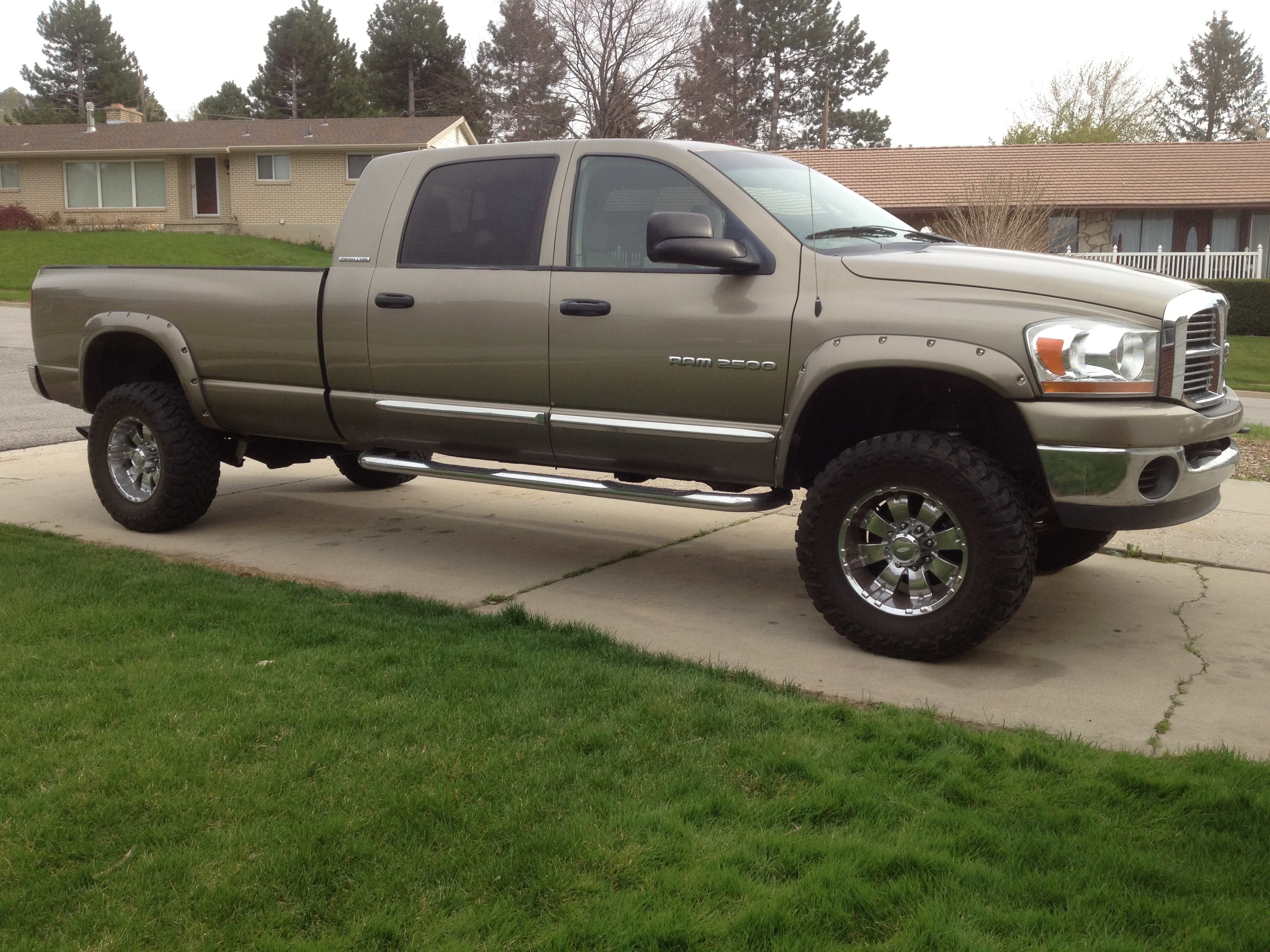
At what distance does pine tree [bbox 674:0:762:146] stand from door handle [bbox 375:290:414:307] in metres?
32.7

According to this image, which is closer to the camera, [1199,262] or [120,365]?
[120,365]

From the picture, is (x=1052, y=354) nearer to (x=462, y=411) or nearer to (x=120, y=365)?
(x=462, y=411)

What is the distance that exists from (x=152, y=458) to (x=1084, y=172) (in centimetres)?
3051

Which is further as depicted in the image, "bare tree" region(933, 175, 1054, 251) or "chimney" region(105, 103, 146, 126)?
"chimney" region(105, 103, 146, 126)

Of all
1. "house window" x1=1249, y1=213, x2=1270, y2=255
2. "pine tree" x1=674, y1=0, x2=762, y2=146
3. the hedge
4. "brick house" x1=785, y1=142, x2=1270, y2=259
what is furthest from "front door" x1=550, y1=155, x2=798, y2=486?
"pine tree" x1=674, y1=0, x2=762, y2=146

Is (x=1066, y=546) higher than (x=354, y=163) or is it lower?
lower

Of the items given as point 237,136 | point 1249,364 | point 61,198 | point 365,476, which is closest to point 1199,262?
point 1249,364

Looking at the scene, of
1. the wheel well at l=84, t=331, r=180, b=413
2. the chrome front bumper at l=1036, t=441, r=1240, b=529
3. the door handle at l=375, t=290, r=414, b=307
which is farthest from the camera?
the wheel well at l=84, t=331, r=180, b=413

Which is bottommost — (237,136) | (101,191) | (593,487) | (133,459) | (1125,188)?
(133,459)

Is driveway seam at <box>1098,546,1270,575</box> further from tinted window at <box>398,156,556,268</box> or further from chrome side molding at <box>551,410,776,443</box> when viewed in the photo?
tinted window at <box>398,156,556,268</box>

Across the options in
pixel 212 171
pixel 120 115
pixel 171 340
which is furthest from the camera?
pixel 120 115

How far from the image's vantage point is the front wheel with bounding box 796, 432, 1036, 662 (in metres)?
4.72

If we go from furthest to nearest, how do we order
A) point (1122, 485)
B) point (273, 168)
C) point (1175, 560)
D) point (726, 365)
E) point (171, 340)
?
1. point (273, 168)
2. point (171, 340)
3. point (1175, 560)
4. point (726, 365)
5. point (1122, 485)

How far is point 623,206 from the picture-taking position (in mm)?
5758
